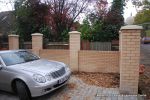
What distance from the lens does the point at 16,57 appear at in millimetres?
7141

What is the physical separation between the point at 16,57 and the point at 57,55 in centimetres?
339

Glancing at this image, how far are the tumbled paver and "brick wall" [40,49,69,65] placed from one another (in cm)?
297

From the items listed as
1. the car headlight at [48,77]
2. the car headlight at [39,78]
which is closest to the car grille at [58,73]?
the car headlight at [48,77]

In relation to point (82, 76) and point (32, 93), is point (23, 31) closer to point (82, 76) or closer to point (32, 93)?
point (82, 76)

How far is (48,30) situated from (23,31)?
7.12 feet

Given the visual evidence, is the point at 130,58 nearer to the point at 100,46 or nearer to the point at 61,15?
the point at 100,46

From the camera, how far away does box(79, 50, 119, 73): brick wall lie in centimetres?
910

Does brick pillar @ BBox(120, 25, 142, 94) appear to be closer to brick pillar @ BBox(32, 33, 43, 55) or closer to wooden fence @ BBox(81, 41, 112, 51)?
brick pillar @ BBox(32, 33, 43, 55)

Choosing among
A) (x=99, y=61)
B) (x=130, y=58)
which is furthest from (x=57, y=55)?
(x=130, y=58)

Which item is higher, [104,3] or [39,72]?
[104,3]

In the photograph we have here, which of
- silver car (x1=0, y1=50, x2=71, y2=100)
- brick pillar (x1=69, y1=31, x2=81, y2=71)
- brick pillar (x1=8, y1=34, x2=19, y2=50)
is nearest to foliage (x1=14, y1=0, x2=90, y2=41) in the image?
brick pillar (x1=8, y1=34, x2=19, y2=50)

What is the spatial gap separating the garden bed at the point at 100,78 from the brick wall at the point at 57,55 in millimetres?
1057

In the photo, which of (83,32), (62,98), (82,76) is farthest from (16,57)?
(83,32)

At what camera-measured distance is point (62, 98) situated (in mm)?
6207
